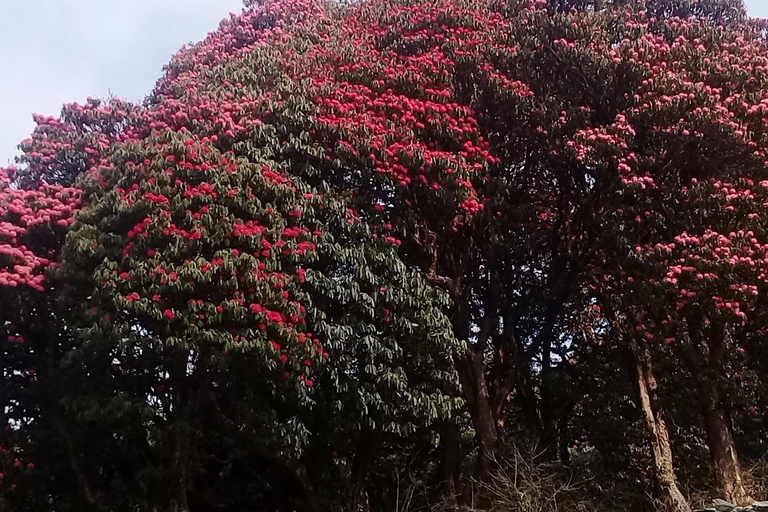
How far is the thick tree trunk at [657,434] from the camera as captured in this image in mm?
10016

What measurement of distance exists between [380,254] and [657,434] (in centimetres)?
520

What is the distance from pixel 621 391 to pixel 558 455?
6.46 ft

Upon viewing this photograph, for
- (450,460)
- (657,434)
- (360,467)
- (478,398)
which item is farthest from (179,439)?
(657,434)

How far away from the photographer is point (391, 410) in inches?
370

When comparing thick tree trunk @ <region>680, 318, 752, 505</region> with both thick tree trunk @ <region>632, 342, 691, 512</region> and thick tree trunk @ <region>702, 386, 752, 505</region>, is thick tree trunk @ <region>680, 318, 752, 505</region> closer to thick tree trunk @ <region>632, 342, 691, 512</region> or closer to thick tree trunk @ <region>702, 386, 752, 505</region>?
thick tree trunk @ <region>702, 386, 752, 505</region>

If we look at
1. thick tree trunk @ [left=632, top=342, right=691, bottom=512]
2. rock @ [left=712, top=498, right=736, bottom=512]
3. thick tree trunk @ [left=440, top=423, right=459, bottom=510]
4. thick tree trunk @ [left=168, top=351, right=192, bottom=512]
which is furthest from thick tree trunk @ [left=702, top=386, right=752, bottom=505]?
thick tree trunk @ [left=168, top=351, right=192, bottom=512]

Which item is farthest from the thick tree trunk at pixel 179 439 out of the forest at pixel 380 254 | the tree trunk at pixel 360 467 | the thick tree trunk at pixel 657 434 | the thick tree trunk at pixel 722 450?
the thick tree trunk at pixel 722 450

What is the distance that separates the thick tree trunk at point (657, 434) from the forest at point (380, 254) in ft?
0.14

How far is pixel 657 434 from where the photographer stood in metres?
10.7

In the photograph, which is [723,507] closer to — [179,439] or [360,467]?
[360,467]

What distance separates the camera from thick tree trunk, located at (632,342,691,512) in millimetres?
10016

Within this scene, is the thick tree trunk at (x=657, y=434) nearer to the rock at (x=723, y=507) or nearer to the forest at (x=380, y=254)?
the forest at (x=380, y=254)

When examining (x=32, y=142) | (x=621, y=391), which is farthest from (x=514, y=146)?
(x=32, y=142)

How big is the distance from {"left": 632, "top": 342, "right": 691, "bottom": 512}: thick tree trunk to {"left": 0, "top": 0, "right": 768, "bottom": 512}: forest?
0.14 ft
